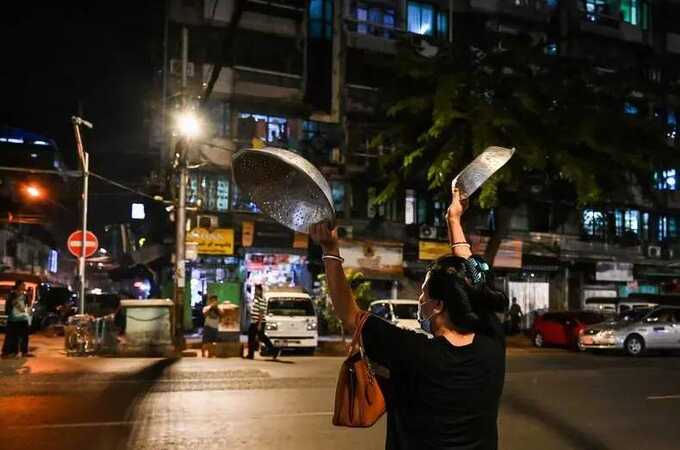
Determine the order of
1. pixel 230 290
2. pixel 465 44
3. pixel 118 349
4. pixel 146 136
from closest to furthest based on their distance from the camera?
pixel 118 349 < pixel 465 44 < pixel 230 290 < pixel 146 136

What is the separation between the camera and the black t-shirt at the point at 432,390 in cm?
256

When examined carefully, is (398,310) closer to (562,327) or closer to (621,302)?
(562,327)

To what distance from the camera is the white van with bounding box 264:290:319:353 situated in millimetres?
20016

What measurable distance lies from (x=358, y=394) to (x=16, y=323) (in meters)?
16.1

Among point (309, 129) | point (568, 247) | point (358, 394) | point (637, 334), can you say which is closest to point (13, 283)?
point (309, 129)

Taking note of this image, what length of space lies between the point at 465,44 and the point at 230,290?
1275 cm

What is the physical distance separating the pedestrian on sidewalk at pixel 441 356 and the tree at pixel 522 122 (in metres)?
18.2

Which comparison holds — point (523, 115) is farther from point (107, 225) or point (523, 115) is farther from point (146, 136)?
point (107, 225)

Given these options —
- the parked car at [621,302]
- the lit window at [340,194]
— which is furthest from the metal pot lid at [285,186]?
the parked car at [621,302]

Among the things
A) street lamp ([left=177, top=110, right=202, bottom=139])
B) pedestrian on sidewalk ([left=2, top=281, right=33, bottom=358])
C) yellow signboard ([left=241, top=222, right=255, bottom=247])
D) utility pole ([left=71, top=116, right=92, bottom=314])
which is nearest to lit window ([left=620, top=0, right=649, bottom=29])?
yellow signboard ([left=241, top=222, right=255, bottom=247])

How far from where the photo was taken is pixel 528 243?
107 ft

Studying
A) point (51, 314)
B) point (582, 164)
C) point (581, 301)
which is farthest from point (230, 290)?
point (581, 301)

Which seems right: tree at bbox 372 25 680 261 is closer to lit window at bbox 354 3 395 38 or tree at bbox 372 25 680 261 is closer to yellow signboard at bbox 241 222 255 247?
lit window at bbox 354 3 395 38

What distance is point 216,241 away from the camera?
88.1ft
